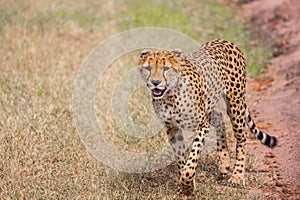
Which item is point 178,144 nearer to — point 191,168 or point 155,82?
point 191,168

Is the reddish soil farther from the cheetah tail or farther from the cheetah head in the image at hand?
the cheetah head

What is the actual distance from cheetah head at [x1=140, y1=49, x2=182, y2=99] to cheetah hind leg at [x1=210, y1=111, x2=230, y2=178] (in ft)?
4.49

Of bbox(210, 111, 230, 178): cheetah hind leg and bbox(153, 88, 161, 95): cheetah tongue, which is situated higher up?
bbox(153, 88, 161, 95): cheetah tongue

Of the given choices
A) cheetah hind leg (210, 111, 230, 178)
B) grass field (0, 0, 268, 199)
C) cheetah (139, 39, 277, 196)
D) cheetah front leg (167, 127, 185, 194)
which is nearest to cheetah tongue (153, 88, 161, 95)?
cheetah (139, 39, 277, 196)

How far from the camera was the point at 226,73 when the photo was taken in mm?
6617

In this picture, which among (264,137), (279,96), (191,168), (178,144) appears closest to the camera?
(191,168)

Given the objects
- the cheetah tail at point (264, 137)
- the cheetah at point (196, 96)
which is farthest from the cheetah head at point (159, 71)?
the cheetah tail at point (264, 137)

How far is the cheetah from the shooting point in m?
5.70

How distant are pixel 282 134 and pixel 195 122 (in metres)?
2.27

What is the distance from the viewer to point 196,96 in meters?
6.04

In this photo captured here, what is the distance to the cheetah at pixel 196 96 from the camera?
570 centimetres

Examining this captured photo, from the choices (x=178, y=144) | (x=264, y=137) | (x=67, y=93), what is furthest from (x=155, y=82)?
(x=67, y=93)

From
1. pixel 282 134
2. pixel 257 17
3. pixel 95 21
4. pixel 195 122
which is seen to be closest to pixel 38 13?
pixel 95 21

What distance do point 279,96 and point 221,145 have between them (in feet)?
9.36
